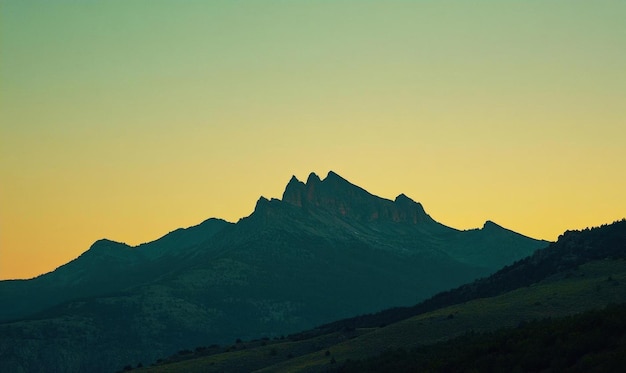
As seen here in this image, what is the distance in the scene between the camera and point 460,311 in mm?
131500

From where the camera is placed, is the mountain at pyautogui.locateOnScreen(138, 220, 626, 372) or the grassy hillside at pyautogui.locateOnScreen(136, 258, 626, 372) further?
the grassy hillside at pyautogui.locateOnScreen(136, 258, 626, 372)

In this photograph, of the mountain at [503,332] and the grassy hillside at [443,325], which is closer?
the mountain at [503,332]

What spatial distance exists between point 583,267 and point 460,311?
23.8 metres

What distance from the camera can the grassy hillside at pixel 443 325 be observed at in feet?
393

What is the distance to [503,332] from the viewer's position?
96.4 m

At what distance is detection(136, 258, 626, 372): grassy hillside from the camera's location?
11988 cm

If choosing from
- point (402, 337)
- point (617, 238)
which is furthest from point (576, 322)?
point (617, 238)

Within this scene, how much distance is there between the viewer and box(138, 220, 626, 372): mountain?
240 ft

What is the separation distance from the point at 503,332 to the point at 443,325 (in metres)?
27.9

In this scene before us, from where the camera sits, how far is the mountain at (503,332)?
73.2 m

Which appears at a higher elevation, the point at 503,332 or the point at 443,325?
the point at 443,325

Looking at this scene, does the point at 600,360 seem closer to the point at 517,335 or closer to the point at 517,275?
the point at 517,335

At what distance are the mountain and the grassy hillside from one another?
15 cm

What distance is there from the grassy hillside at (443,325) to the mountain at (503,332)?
154 mm
